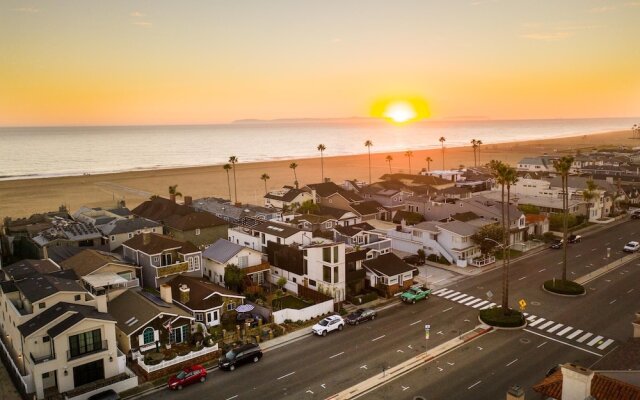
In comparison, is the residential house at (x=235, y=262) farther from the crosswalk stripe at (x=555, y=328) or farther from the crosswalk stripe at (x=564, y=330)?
the crosswalk stripe at (x=564, y=330)

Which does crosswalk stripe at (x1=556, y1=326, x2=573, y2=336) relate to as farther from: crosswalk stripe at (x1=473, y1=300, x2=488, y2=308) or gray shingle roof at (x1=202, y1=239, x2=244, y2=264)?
gray shingle roof at (x1=202, y1=239, x2=244, y2=264)

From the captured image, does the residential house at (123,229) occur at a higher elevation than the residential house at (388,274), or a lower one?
higher

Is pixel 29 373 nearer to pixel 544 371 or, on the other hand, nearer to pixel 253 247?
pixel 253 247

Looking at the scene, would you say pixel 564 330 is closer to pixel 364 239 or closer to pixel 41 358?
pixel 364 239

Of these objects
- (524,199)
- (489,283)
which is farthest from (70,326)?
(524,199)

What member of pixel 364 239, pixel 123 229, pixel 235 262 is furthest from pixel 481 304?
pixel 123 229

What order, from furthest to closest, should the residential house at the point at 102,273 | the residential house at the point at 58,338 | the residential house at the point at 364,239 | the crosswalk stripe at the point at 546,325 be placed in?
the residential house at the point at 364,239, the crosswalk stripe at the point at 546,325, the residential house at the point at 102,273, the residential house at the point at 58,338

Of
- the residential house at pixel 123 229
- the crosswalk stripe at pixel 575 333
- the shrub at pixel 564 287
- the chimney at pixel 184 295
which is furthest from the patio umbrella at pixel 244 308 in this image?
the shrub at pixel 564 287
